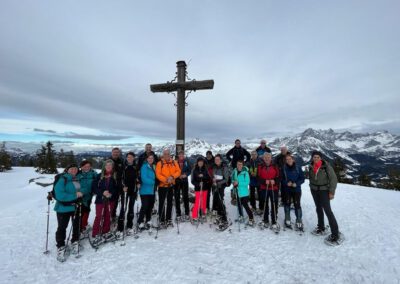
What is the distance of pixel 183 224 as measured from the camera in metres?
Answer: 7.75

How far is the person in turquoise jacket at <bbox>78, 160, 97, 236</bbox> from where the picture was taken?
7153 mm

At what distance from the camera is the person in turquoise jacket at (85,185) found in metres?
7.15

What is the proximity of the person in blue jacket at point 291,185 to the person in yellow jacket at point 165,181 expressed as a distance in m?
4.05

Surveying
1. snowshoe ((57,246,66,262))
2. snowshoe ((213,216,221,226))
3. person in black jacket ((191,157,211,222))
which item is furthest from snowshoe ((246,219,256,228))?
snowshoe ((57,246,66,262))

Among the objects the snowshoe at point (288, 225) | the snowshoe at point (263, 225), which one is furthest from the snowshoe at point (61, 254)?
the snowshoe at point (288, 225)

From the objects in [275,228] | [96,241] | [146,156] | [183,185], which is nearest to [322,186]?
[275,228]

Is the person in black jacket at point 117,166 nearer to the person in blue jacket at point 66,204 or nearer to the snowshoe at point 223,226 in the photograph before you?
the person in blue jacket at point 66,204

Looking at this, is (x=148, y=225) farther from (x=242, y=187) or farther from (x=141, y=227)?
(x=242, y=187)

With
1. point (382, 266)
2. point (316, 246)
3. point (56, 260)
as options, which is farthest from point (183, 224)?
point (382, 266)

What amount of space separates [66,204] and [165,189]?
3.12 m

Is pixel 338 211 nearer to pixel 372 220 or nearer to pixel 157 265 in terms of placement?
pixel 372 220

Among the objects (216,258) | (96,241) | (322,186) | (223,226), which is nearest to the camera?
(216,258)

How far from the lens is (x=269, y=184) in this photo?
26.1ft

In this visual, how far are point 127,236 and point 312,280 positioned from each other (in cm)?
550
